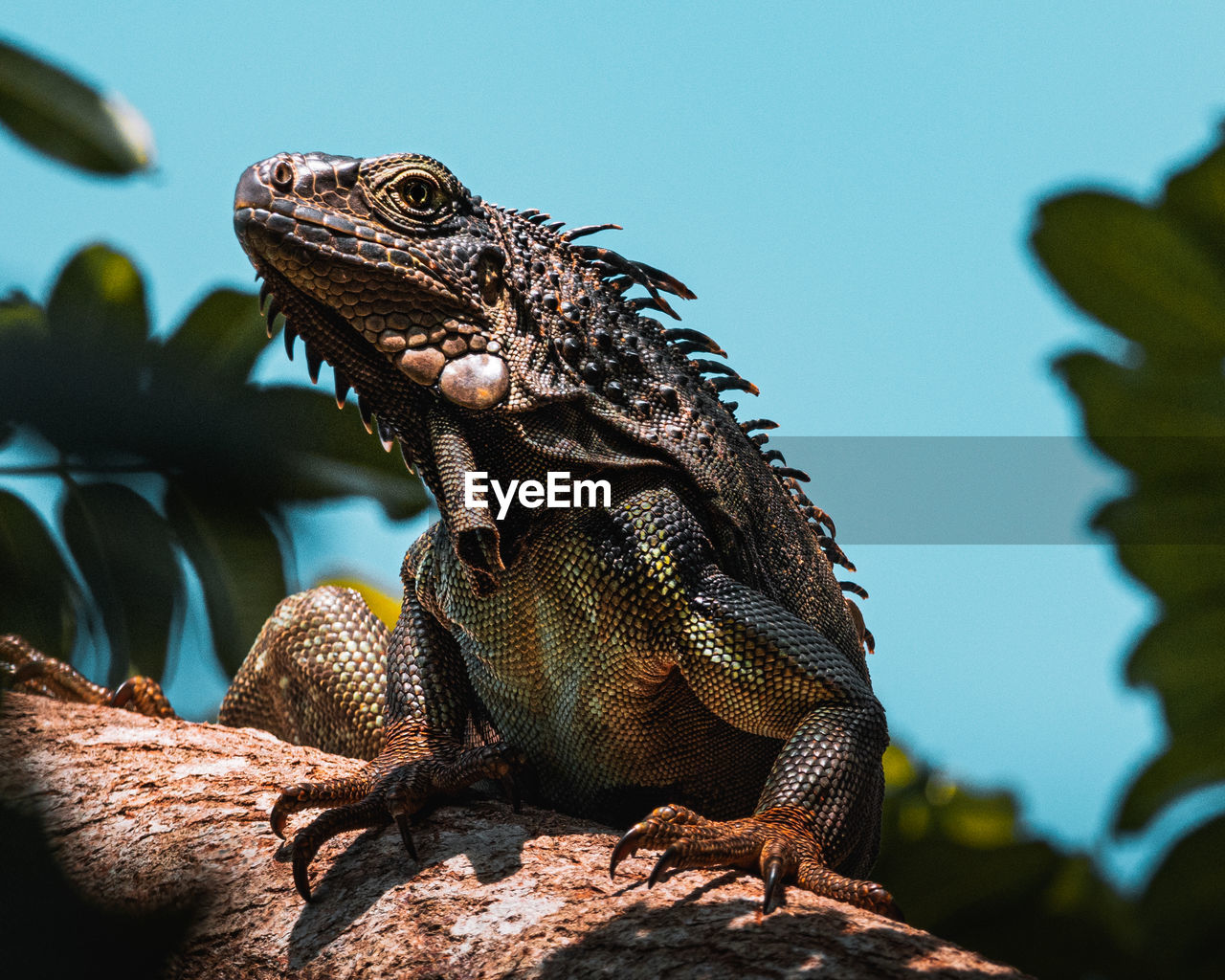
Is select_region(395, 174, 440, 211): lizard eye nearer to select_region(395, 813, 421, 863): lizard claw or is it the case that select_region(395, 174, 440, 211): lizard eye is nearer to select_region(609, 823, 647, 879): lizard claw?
select_region(395, 813, 421, 863): lizard claw

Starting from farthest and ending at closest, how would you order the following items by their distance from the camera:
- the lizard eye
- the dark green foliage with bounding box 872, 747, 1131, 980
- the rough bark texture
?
the dark green foliage with bounding box 872, 747, 1131, 980 < the lizard eye < the rough bark texture

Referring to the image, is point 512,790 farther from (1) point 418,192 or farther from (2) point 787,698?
(1) point 418,192

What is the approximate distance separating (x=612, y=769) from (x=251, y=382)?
9.80 m

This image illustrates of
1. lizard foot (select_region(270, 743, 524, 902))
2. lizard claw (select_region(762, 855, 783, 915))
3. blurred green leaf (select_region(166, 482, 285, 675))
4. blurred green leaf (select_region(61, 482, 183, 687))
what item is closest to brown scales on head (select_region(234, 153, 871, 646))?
lizard foot (select_region(270, 743, 524, 902))

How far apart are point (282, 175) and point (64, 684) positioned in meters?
3.19

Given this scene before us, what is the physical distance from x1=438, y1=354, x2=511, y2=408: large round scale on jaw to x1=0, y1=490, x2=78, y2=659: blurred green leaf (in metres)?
7.65

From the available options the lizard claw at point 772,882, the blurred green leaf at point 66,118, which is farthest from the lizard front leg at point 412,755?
the blurred green leaf at point 66,118

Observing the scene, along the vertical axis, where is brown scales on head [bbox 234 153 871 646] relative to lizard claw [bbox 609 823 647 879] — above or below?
above

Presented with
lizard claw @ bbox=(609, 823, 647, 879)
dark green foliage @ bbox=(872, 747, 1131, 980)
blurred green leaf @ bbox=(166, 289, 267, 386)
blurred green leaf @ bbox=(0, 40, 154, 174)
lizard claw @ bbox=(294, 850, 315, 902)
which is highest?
blurred green leaf @ bbox=(0, 40, 154, 174)

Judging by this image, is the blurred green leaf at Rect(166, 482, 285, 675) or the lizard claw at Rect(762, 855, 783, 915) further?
the blurred green leaf at Rect(166, 482, 285, 675)

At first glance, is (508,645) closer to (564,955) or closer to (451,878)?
(451,878)

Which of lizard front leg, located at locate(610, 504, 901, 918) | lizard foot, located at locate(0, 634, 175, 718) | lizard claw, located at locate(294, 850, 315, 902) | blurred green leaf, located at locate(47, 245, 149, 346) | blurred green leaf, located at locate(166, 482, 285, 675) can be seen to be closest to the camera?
lizard claw, located at locate(294, 850, 315, 902)

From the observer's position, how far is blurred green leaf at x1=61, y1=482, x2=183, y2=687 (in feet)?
38.6

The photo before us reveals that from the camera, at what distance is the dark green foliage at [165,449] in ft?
39.4
